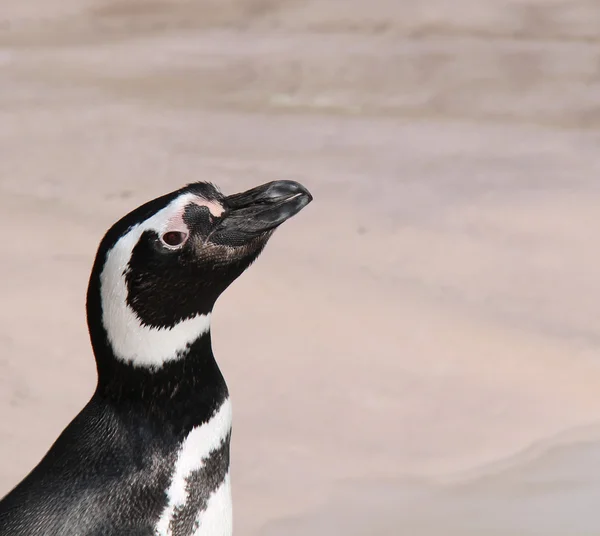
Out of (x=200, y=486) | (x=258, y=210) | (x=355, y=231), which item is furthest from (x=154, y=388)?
(x=355, y=231)

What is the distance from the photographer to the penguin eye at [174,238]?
5.30 feet

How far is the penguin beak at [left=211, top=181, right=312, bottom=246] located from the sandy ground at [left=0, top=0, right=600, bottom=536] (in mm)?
1127

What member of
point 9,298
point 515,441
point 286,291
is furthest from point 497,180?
point 9,298

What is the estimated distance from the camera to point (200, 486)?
1.71 metres

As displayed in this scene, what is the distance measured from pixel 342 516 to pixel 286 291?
991 millimetres

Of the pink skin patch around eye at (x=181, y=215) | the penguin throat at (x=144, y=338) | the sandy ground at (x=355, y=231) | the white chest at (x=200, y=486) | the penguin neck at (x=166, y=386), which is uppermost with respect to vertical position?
the pink skin patch around eye at (x=181, y=215)

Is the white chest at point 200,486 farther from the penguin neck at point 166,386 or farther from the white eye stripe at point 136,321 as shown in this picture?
the white eye stripe at point 136,321

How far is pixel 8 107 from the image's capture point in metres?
5.01

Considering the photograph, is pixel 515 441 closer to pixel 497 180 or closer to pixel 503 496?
pixel 503 496

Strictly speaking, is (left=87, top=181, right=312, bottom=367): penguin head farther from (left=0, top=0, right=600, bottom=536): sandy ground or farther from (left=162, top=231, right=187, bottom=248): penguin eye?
(left=0, top=0, right=600, bottom=536): sandy ground

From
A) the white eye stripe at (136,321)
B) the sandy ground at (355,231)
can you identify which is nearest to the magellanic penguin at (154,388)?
the white eye stripe at (136,321)

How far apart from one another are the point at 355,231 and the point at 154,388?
230cm

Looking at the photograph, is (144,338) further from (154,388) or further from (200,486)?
(200,486)

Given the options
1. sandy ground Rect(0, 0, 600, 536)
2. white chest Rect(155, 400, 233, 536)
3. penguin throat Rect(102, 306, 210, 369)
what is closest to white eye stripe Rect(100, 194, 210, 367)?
penguin throat Rect(102, 306, 210, 369)
